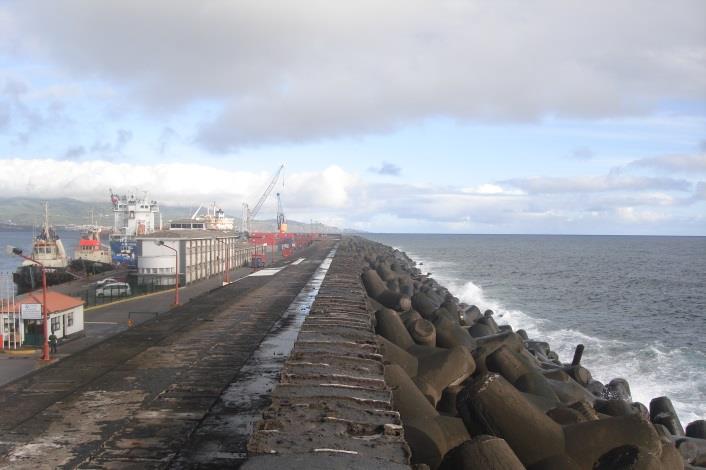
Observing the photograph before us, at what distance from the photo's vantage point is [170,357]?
17.5 meters

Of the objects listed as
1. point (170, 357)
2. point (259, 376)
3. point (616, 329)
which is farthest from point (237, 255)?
point (259, 376)

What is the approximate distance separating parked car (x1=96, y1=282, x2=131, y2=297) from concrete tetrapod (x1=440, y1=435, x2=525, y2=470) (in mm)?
41355

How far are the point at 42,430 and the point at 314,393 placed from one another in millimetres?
6793

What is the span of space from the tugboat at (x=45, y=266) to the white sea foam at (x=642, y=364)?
155ft

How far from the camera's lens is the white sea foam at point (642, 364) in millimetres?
22859

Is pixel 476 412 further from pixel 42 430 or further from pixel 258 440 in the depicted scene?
pixel 42 430

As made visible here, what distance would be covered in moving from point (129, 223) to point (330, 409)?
304 ft

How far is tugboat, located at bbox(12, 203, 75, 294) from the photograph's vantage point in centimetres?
6519

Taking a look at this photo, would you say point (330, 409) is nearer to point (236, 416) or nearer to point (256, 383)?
point (236, 416)

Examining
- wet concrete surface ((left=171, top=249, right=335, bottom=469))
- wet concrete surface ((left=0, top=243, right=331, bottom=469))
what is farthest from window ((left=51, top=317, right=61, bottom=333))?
wet concrete surface ((left=171, top=249, right=335, bottom=469))

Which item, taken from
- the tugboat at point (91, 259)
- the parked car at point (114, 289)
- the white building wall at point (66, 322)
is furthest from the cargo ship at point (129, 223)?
the white building wall at point (66, 322)

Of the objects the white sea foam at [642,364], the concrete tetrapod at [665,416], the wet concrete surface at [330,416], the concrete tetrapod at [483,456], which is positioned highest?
the wet concrete surface at [330,416]

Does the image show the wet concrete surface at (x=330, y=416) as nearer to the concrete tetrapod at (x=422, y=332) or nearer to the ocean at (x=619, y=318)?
the concrete tetrapod at (x=422, y=332)

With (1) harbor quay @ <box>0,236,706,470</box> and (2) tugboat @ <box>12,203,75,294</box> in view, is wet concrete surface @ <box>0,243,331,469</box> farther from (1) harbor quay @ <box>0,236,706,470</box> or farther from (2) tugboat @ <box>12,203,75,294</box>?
(2) tugboat @ <box>12,203,75,294</box>
